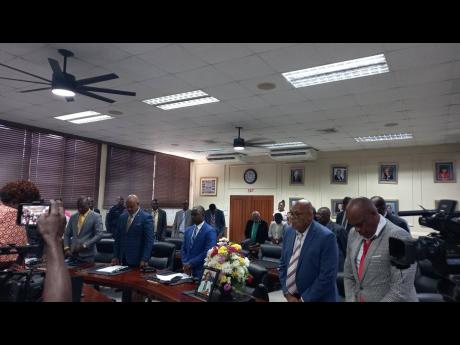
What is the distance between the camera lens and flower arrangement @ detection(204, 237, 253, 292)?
2488 millimetres

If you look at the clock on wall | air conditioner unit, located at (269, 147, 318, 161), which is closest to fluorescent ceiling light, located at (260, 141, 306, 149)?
air conditioner unit, located at (269, 147, 318, 161)

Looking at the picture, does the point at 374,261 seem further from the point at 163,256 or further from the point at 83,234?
the point at 83,234

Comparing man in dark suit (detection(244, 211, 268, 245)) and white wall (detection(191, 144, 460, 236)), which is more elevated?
white wall (detection(191, 144, 460, 236))

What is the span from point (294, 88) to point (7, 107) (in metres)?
5.39

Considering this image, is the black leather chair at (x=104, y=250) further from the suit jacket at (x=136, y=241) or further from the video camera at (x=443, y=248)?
the video camera at (x=443, y=248)

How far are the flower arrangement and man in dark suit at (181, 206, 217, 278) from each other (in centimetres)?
113

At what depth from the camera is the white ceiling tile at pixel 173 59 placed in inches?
146

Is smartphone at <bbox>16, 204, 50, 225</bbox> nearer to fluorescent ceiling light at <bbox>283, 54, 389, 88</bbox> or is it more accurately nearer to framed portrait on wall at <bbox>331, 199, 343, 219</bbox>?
fluorescent ceiling light at <bbox>283, 54, 389, 88</bbox>

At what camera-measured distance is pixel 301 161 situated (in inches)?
415

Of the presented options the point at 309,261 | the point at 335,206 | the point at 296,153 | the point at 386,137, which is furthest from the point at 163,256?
the point at 335,206

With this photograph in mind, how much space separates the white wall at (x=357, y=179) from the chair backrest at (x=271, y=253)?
5098 millimetres

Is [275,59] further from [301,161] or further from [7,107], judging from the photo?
[301,161]
